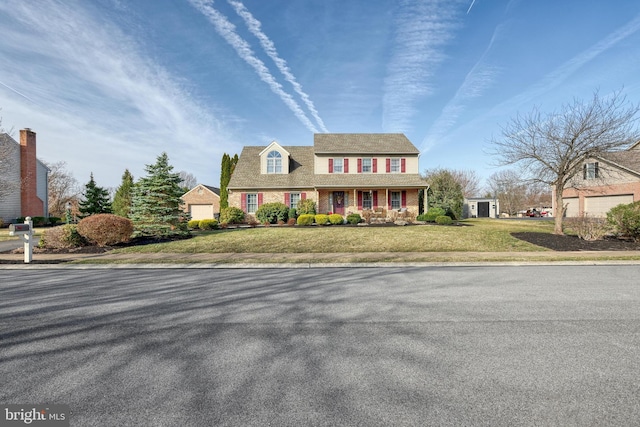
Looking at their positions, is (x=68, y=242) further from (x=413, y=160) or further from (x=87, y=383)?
(x=413, y=160)

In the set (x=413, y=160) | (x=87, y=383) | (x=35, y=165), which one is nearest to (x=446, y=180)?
(x=413, y=160)

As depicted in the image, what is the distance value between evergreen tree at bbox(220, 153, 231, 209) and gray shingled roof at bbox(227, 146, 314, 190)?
154 cm

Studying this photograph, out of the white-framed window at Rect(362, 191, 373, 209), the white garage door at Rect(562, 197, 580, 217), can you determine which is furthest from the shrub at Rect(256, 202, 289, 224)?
the white garage door at Rect(562, 197, 580, 217)

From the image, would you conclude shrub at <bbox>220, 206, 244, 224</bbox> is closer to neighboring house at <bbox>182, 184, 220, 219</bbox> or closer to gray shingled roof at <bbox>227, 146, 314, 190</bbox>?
gray shingled roof at <bbox>227, 146, 314, 190</bbox>

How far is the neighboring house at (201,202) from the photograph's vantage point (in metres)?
35.4

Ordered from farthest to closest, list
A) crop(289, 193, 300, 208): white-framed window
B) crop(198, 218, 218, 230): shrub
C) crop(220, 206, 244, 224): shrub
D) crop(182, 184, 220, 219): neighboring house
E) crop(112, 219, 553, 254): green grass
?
1. crop(182, 184, 220, 219): neighboring house
2. crop(289, 193, 300, 208): white-framed window
3. crop(220, 206, 244, 224): shrub
4. crop(198, 218, 218, 230): shrub
5. crop(112, 219, 553, 254): green grass

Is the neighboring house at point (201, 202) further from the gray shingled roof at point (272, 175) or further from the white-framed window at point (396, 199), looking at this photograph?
the white-framed window at point (396, 199)

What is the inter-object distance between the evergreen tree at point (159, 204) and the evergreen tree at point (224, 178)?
31.3 ft

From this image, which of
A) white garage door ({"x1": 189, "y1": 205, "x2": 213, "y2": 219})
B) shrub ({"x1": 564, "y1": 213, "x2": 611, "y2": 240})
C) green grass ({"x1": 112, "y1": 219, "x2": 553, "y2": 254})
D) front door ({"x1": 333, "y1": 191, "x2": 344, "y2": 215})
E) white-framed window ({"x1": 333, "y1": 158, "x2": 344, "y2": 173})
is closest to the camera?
green grass ({"x1": 112, "y1": 219, "x2": 553, "y2": 254})

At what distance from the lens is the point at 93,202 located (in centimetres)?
3294

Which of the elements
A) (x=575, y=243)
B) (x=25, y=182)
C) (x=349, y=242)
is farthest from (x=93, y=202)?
(x=575, y=243)

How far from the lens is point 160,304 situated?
5.42 metres

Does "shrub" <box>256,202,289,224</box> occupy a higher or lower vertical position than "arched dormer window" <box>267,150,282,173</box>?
lower

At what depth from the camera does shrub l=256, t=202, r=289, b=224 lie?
76.1ft
